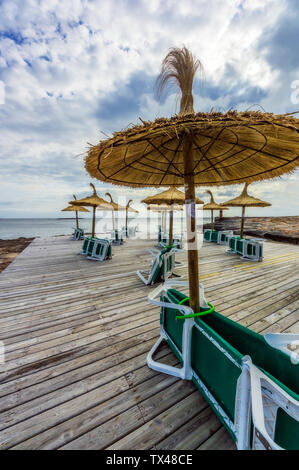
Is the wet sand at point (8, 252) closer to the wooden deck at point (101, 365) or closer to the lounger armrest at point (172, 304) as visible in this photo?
the wooden deck at point (101, 365)

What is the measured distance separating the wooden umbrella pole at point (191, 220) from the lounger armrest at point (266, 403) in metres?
0.80

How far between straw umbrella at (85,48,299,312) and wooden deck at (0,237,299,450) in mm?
948

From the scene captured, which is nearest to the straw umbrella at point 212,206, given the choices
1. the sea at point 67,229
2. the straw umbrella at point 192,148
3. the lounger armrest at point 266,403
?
the sea at point 67,229

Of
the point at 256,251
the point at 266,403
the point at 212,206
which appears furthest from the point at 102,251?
the point at 212,206

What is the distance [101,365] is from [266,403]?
1727 mm

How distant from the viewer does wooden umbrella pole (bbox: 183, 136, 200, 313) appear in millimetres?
1783

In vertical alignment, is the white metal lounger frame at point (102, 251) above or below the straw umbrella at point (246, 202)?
below

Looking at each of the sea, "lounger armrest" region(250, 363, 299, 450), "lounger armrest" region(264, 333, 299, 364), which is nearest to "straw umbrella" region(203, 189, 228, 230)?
the sea

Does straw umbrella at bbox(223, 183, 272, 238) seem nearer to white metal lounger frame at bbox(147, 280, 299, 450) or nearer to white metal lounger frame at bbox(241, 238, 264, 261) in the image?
white metal lounger frame at bbox(241, 238, 264, 261)

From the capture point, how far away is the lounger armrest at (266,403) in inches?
36.8

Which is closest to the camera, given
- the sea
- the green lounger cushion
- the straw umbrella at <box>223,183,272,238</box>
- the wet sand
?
the green lounger cushion

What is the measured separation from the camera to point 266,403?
119cm

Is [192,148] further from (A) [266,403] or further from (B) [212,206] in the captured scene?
(B) [212,206]
